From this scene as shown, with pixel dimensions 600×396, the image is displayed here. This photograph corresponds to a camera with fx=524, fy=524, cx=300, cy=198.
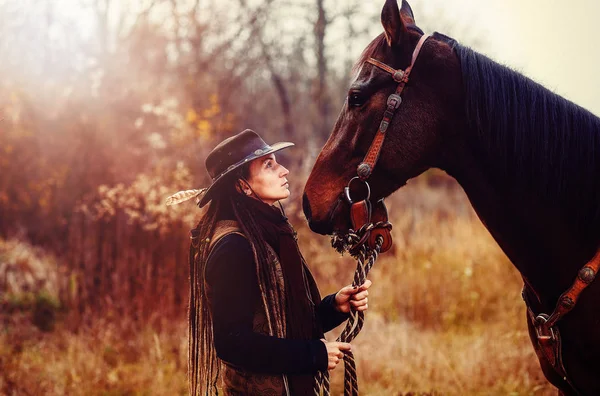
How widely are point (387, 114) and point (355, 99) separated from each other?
148 mm

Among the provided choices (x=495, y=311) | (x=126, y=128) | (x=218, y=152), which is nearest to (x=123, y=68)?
(x=126, y=128)

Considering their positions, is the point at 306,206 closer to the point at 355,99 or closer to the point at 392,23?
the point at 355,99

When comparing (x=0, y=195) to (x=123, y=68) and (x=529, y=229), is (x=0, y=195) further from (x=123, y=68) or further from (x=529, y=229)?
(x=529, y=229)

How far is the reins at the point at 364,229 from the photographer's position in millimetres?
2113

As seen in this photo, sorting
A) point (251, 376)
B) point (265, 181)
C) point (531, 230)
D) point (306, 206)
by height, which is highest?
point (265, 181)

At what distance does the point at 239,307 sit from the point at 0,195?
285 inches

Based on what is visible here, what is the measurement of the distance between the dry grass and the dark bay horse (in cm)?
235

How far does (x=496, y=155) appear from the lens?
211 cm

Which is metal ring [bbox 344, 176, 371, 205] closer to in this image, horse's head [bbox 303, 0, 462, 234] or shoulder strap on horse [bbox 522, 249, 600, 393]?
horse's head [bbox 303, 0, 462, 234]

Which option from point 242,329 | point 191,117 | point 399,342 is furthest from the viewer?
point 191,117

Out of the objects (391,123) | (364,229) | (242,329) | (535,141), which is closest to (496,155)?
(535,141)

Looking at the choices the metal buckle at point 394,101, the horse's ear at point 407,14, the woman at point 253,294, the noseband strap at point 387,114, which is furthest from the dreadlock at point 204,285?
the horse's ear at point 407,14

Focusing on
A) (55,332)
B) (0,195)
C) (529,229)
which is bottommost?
(55,332)

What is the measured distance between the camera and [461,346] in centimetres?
527
